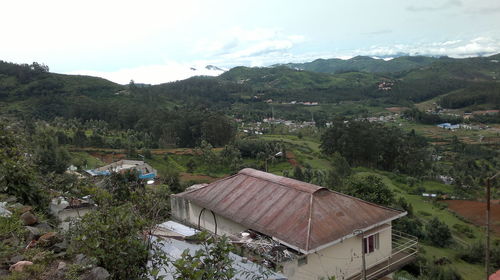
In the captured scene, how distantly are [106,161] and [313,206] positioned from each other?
91.4 feet

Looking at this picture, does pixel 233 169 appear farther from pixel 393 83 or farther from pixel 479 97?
pixel 393 83

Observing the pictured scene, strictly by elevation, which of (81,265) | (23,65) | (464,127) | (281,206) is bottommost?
(464,127)

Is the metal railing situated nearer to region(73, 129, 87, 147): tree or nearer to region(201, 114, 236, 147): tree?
region(201, 114, 236, 147): tree

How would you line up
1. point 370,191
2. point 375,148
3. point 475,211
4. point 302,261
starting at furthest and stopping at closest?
point 375,148 < point 475,211 < point 370,191 < point 302,261

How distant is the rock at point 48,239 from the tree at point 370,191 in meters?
13.4

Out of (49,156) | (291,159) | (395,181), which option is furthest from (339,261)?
(291,159)

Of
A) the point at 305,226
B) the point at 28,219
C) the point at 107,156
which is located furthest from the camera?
the point at 107,156

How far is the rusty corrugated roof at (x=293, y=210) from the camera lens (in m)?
9.74

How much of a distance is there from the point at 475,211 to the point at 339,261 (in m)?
20.6

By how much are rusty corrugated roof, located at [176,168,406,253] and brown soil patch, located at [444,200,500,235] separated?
54.4ft

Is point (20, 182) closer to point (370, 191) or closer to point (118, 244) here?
point (118, 244)

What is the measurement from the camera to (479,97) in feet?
296

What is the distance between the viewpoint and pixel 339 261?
10234 mm

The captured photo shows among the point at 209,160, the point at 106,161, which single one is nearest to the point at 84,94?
the point at 106,161
